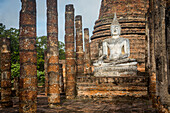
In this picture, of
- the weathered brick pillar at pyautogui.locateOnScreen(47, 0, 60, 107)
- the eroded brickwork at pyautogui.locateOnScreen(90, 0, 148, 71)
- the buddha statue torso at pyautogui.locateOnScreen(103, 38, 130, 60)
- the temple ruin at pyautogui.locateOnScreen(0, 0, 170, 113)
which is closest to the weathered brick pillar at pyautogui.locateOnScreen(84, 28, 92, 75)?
the temple ruin at pyautogui.locateOnScreen(0, 0, 170, 113)

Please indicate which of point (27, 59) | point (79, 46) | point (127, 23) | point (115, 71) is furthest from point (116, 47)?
point (27, 59)

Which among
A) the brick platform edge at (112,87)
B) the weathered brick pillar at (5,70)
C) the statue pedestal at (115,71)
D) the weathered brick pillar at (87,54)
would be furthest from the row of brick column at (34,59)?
the weathered brick pillar at (87,54)

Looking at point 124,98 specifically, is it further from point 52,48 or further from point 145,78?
point 52,48

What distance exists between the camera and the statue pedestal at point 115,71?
32.4 feet

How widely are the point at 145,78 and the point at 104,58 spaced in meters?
3.23

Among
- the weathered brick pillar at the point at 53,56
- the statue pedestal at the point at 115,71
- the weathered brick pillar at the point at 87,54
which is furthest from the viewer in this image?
the weathered brick pillar at the point at 87,54

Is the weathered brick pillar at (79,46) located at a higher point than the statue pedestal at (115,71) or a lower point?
higher

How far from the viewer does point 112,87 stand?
345 inches

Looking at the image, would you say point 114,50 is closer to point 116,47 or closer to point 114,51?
point 114,51

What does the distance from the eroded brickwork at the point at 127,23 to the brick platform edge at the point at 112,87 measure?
17.6ft

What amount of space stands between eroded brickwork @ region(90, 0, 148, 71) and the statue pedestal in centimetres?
401

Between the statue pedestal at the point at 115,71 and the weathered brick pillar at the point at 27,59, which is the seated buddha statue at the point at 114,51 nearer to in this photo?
the statue pedestal at the point at 115,71

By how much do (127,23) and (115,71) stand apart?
229 inches

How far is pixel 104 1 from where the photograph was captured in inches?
663
